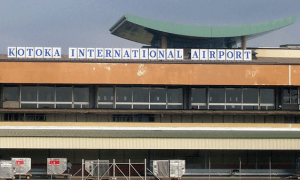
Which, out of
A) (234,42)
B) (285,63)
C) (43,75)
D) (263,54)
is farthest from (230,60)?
(234,42)

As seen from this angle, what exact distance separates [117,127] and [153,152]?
5121 mm

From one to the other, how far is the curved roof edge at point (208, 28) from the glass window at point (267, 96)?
158 ft

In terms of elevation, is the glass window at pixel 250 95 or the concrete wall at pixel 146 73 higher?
the concrete wall at pixel 146 73

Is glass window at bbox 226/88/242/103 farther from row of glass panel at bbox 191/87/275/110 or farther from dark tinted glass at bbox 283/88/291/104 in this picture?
dark tinted glass at bbox 283/88/291/104

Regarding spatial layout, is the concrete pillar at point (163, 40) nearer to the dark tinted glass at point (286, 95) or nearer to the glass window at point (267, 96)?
the glass window at point (267, 96)

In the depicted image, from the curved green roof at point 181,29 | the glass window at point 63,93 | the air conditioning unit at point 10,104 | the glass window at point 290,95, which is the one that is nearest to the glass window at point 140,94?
the glass window at point 63,93

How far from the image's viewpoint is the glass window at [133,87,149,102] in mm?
69250

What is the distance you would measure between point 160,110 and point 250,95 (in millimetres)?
10734

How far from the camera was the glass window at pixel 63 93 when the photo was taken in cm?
6869

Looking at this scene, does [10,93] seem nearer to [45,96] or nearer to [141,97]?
[45,96]

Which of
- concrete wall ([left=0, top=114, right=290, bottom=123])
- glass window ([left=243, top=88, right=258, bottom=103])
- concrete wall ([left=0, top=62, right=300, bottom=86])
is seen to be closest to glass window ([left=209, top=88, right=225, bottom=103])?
concrete wall ([left=0, top=114, right=290, bottom=123])

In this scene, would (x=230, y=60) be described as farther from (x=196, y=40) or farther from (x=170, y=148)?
(x=196, y=40)

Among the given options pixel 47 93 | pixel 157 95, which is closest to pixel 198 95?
pixel 157 95

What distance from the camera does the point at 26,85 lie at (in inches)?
2704
